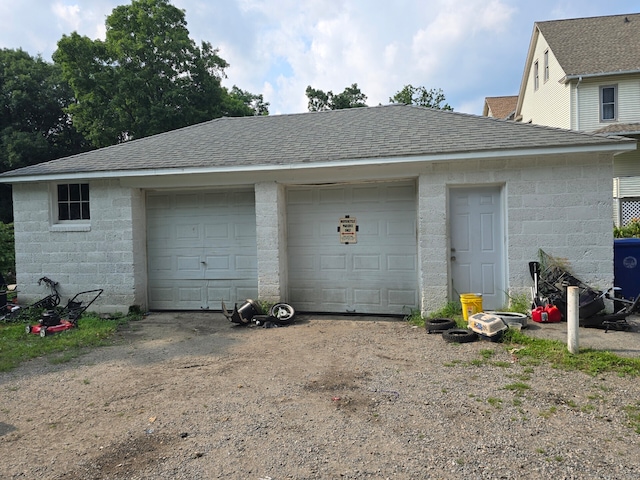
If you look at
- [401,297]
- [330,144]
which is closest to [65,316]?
[330,144]

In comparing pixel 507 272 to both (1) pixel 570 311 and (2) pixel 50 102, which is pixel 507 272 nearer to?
(1) pixel 570 311

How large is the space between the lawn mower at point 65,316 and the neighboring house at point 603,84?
17.6 meters

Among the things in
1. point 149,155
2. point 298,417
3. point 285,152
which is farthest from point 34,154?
point 298,417

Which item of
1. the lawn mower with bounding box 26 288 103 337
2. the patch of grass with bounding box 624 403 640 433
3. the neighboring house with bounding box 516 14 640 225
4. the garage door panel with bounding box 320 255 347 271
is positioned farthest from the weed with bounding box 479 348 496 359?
the neighboring house with bounding box 516 14 640 225

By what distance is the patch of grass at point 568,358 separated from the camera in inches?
197

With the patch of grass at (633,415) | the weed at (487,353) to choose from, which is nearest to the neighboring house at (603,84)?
the weed at (487,353)

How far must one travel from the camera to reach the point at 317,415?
4125 millimetres

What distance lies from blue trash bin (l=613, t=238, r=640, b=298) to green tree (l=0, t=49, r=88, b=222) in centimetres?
2943

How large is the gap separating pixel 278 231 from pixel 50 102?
28.3 meters

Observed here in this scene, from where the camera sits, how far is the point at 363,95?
38000 mm

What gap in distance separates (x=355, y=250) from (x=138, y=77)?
2364 cm

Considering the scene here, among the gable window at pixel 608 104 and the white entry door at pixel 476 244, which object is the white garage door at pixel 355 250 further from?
the gable window at pixel 608 104

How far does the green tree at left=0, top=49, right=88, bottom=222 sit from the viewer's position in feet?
86.5

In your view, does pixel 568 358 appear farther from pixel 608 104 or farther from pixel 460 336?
pixel 608 104
